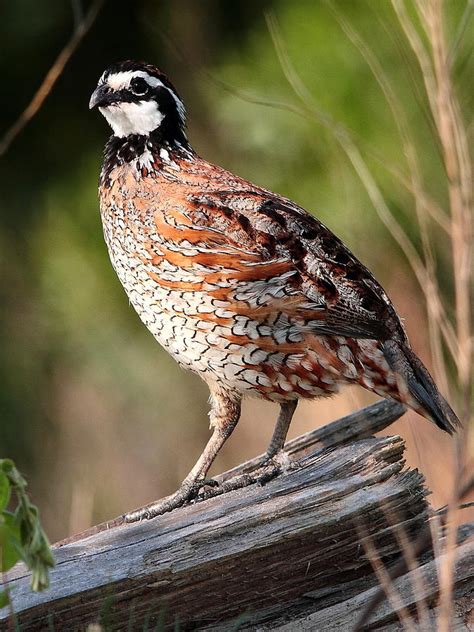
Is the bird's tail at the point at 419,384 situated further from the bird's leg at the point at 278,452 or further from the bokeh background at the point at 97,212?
the bokeh background at the point at 97,212

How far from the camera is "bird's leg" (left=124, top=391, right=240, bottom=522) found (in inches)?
181

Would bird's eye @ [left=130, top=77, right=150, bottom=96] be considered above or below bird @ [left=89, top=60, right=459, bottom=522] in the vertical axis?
above

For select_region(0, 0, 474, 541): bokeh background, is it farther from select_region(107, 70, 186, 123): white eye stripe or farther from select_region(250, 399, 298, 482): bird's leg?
select_region(250, 399, 298, 482): bird's leg

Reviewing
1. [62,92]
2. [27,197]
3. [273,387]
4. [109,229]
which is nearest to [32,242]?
[27,197]

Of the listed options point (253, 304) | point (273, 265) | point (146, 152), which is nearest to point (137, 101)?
point (146, 152)

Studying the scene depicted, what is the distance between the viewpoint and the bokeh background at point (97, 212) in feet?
25.1

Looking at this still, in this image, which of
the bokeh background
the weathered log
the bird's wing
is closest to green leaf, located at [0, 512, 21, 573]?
the weathered log

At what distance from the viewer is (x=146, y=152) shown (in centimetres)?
509

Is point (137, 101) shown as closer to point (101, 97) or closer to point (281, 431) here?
point (101, 97)

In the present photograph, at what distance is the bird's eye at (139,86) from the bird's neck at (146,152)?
0.18 metres

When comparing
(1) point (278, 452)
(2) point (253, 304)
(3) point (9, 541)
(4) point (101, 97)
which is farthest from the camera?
(4) point (101, 97)

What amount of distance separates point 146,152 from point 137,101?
239 millimetres

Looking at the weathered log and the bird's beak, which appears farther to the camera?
the bird's beak

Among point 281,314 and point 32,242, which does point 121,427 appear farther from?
point 281,314
